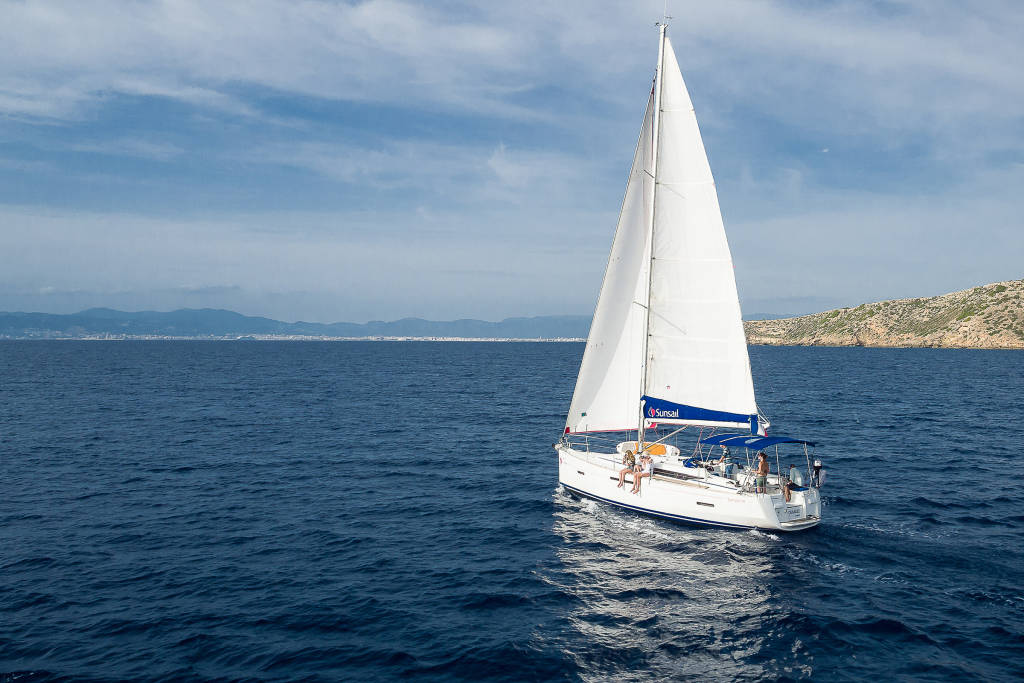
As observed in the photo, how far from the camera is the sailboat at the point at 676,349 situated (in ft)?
81.8

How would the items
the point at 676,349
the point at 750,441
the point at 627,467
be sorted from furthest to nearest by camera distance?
the point at 627,467
the point at 676,349
the point at 750,441

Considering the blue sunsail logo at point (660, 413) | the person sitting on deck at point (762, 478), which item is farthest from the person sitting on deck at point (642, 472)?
the person sitting on deck at point (762, 478)

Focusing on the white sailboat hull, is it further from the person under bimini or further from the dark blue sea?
the dark blue sea

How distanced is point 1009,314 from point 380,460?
191 metres

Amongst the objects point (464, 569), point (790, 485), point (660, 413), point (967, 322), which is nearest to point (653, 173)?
point (660, 413)

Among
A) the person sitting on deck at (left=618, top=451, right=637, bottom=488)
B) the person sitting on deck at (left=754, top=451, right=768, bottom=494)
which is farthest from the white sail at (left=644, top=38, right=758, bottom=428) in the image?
the person sitting on deck at (left=754, top=451, right=768, bottom=494)

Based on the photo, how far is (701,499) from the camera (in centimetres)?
2497

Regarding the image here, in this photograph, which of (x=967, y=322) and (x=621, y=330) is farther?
(x=967, y=322)

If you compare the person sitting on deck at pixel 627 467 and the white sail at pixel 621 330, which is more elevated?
the white sail at pixel 621 330

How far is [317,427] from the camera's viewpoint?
50.8 meters

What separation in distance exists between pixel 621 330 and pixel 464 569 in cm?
1338

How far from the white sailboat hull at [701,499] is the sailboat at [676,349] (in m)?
0.05

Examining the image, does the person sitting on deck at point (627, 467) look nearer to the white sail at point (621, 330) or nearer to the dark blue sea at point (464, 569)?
Result: the dark blue sea at point (464, 569)

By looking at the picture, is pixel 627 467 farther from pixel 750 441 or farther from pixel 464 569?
pixel 464 569
